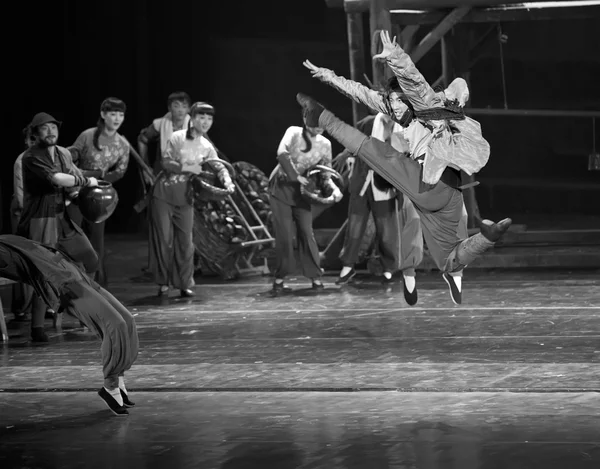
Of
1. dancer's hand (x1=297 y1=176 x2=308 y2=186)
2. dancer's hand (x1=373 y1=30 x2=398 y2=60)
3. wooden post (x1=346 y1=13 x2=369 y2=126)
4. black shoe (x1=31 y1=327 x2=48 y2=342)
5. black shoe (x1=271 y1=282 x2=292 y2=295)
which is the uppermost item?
wooden post (x1=346 y1=13 x2=369 y2=126)

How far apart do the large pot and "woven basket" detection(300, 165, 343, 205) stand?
78.3 inches

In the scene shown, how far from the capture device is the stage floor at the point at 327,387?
14.2 feet

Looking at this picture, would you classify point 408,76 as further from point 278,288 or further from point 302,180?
point 278,288

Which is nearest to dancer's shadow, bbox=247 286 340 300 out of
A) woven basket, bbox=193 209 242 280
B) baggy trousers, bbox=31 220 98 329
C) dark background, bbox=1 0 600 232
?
woven basket, bbox=193 209 242 280

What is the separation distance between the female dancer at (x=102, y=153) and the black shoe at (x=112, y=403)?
3.46m

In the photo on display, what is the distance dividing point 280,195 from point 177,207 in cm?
87

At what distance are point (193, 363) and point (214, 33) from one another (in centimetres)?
811

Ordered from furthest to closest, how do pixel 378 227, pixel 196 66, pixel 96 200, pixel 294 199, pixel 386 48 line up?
pixel 196 66
pixel 378 227
pixel 294 199
pixel 96 200
pixel 386 48

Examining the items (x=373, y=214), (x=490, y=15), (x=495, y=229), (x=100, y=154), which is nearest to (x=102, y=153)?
(x=100, y=154)

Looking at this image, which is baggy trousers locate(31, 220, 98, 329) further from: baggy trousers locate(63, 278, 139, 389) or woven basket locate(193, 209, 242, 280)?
woven basket locate(193, 209, 242, 280)

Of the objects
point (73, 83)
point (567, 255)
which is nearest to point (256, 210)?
point (567, 255)

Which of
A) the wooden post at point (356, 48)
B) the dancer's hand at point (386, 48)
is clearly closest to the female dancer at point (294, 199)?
the wooden post at point (356, 48)

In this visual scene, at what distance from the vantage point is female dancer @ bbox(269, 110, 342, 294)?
A: 883cm

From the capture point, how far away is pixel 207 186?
8.70 metres
